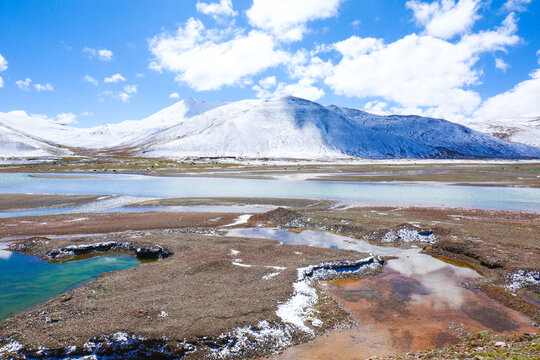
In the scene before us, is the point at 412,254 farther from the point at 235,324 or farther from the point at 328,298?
the point at 235,324

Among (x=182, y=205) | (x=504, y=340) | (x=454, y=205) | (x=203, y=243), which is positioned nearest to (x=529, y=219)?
(x=454, y=205)

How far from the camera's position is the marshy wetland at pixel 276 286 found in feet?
35.1

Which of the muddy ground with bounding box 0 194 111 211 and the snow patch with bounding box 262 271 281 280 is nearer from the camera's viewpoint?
the snow patch with bounding box 262 271 281 280

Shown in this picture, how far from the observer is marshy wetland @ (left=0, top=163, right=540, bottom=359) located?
10.7 m

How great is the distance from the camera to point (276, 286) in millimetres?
14852

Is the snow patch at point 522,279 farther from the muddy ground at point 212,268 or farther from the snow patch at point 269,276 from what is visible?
the snow patch at point 269,276

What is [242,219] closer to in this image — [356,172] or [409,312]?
[409,312]

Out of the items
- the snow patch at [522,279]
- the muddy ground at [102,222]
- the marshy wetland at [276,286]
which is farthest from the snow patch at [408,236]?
the muddy ground at [102,222]

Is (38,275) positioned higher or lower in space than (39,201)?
lower

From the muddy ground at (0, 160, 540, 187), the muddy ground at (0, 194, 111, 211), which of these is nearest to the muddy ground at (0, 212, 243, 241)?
the muddy ground at (0, 194, 111, 211)

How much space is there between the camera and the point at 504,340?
10.1m

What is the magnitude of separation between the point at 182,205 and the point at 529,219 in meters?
36.9

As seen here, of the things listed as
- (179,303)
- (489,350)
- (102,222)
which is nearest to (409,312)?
(489,350)

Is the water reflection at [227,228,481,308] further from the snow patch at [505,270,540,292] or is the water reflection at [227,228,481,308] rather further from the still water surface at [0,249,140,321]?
the still water surface at [0,249,140,321]
